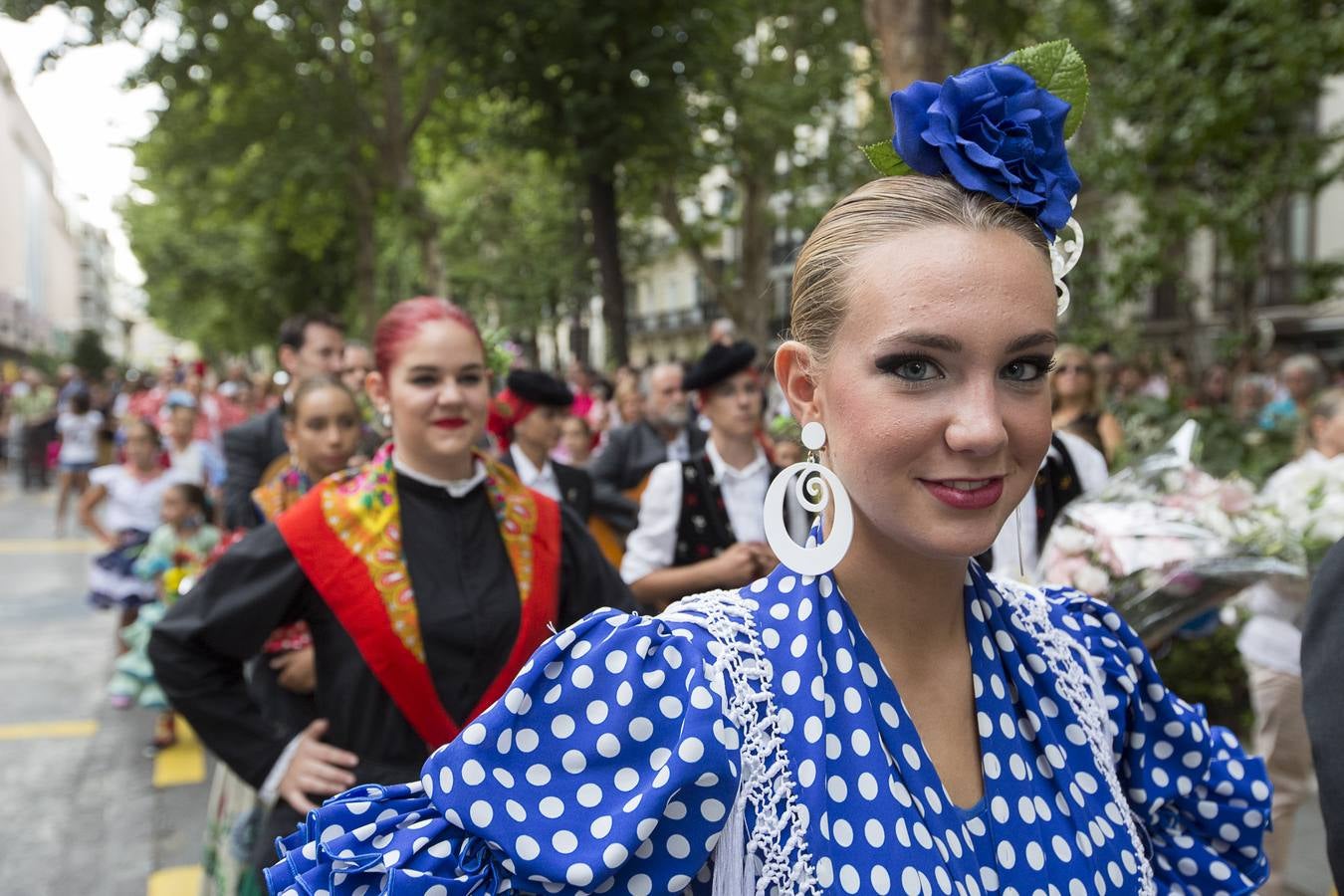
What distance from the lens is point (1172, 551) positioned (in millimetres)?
3115

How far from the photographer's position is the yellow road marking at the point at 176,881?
4633 mm

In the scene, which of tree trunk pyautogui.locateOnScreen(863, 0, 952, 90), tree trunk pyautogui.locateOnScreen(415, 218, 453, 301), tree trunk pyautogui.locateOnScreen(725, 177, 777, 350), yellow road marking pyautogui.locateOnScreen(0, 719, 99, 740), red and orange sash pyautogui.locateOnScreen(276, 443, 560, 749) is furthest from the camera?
tree trunk pyautogui.locateOnScreen(725, 177, 777, 350)

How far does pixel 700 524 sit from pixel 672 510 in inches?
4.9

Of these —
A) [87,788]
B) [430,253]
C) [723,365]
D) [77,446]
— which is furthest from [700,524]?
[430,253]

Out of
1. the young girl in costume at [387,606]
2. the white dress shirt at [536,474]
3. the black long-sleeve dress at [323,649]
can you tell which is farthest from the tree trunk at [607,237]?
the black long-sleeve dress at [323,649]

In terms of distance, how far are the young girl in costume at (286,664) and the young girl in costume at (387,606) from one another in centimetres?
27

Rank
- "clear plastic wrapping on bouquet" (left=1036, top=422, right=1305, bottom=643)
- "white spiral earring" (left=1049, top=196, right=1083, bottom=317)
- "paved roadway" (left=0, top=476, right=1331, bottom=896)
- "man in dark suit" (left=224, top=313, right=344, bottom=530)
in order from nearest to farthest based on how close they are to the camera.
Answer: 1. "white spiral earring" (left=1049, top=196, right=1083, bottom=317)
2. "clear plastic wrapping on bouquet" (left=1036, top=422, right=1305, bottom=643)
3. "paved roadway" (left=0, top=476, right=1331, bottom=896)
4. "man in dark suit" (left=224, top=313, right=344, bottom=530)

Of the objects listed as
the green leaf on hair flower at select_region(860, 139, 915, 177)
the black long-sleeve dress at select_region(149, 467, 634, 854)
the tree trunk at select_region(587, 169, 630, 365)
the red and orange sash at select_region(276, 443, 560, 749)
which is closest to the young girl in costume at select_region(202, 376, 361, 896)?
the black long-sleeve dress at select_region(149, 467, 634, 854)

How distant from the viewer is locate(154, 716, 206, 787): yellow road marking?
5.93 m

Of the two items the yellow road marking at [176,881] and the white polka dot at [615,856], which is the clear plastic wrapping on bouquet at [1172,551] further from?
the yellow road marking at [176,881]

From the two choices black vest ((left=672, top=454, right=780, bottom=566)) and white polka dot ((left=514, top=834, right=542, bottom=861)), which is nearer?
white polka dot ((left=514, top=834, right=542, bottom=861))

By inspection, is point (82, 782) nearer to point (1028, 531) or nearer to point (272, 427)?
point (272, 427)

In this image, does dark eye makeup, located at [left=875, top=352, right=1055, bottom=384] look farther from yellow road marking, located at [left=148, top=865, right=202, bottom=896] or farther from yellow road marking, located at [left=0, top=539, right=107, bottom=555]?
yellow road marking, located at [left=0, top=539, right=107, bottom=555]

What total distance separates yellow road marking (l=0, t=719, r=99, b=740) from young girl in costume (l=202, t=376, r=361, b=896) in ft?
9.71
